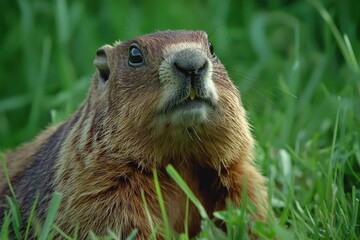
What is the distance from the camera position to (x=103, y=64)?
4648 mm

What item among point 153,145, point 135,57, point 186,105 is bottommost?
point 153,145

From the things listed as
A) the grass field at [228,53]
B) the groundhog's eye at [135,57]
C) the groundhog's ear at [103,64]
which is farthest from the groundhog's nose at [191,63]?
the grass field at [228,53]

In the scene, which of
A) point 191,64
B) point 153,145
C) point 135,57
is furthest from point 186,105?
point 135,57

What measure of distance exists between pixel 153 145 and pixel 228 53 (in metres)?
3.51

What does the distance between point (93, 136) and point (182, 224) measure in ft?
2.01

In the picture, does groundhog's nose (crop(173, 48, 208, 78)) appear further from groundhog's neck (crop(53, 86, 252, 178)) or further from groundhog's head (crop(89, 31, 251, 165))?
groundhog's neck (crop(53, 86, 252, 178))

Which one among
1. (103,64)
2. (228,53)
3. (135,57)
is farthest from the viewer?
(228,53)

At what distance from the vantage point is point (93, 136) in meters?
4.30

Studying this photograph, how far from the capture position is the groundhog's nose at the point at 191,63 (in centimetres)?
384

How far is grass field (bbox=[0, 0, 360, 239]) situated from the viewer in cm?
598

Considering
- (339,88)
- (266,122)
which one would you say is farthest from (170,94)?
(339,88)

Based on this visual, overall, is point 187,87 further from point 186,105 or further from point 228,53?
point 228,53

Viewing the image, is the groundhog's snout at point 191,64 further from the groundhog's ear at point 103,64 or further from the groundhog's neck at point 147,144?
the groundhog's ear at point 103,64

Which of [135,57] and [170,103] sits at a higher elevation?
[135,57]
